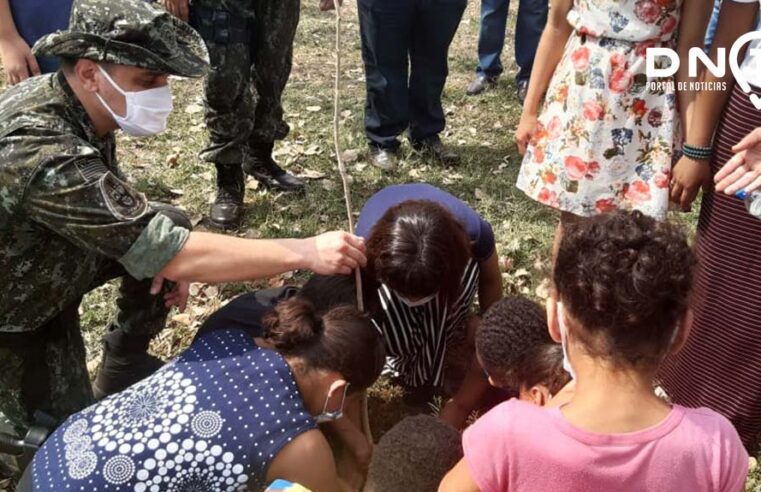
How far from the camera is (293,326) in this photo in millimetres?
2098

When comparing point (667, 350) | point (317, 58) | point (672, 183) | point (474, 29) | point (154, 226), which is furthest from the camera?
point (474, 29)

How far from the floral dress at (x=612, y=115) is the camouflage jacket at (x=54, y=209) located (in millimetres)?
1397

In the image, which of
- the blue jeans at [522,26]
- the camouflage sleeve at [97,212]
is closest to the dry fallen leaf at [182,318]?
the camouflage sleeve at [97,212]

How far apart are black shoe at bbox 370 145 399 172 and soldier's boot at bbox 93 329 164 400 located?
2.10 m

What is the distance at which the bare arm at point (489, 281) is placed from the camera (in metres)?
2.81

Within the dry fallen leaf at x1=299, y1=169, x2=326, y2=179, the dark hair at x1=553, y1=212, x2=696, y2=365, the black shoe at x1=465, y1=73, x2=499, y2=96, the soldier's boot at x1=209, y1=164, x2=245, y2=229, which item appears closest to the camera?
the dark hair at x1=553, y1=212, x2=696, y2=365

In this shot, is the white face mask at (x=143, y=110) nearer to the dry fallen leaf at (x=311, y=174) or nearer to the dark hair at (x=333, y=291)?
the dark hair at (x=333, y=291)

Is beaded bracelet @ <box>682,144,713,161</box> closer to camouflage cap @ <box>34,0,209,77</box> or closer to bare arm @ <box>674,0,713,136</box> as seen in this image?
bare arm @ <box>674,0,713,136</box>

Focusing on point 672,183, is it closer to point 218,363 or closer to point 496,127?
point 218,363

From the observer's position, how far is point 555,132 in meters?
2.79

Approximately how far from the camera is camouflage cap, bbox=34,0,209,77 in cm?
211

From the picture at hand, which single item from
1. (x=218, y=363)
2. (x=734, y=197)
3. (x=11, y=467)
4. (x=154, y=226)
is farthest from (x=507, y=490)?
(x=11, y=467)

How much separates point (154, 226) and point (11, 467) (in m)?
1.02

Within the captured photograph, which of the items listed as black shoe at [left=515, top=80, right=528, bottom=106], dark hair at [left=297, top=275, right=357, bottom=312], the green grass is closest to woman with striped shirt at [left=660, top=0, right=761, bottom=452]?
the green grass
